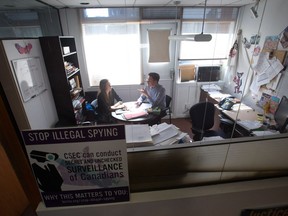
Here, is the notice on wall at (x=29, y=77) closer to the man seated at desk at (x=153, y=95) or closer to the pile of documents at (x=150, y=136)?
the man seated at desk at (x=153, y=95)

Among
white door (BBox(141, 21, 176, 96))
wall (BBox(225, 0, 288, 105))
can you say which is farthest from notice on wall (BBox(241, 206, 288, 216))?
white door (BBox(141, 21, 176, 96))

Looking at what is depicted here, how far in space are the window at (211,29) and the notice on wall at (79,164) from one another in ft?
7.27

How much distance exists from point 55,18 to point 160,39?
180cm

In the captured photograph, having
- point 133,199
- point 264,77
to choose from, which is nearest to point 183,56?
point 264,77

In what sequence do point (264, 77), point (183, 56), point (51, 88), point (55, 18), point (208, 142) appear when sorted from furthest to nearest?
point (183, 56)
point (55, 18)
point (51, 88)
point (264, 77)
point (208, 142)

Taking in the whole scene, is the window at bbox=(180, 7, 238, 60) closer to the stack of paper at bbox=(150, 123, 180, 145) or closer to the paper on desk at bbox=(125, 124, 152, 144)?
the stack of paper at bbox=(150, 123, 180, 145)

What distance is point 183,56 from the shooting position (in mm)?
3305

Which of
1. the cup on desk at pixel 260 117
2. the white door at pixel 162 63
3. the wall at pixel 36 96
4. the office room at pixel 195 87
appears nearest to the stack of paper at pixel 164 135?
the office room at pixel 195 87

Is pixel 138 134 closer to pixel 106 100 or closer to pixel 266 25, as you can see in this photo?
pixel 266 25

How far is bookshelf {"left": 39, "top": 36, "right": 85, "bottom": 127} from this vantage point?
2174 millimetres

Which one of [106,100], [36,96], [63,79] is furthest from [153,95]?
[36,96]

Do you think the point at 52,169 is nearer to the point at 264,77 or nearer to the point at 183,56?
the point at 264,77

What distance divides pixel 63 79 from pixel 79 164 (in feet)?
7.04

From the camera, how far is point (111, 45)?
1.94 meters
